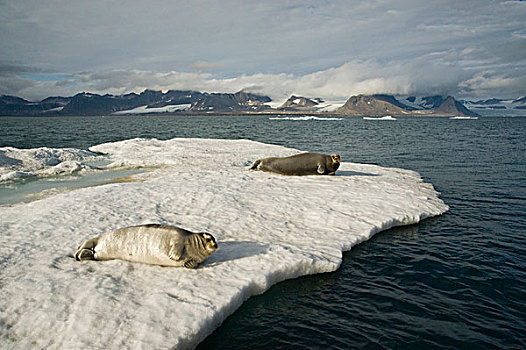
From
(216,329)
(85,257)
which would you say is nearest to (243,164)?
(85,257)

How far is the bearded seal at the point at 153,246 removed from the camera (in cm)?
698

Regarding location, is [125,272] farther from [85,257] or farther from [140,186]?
[140,186]

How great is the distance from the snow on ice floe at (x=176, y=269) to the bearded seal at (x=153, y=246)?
0.61ft

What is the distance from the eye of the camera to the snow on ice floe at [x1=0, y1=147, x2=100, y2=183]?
17469 mm

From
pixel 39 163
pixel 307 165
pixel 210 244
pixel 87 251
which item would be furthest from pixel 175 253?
pixel 39 163

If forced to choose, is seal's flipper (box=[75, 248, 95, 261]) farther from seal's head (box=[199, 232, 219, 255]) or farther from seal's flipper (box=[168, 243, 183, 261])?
seal's head (box=[199, 232, 219, 255])

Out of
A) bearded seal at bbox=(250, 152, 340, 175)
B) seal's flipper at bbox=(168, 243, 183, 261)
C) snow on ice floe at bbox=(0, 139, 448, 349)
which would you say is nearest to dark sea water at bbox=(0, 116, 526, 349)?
snow on ice floe at bbox=(0, 139, 448, 349)

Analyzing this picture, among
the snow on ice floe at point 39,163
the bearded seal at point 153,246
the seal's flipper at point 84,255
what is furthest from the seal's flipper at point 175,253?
the snow on ice floe at point 39,163

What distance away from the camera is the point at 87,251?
285 inches

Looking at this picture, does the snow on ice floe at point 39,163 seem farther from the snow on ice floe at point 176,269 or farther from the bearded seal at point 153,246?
the bearded seal at point 153,246

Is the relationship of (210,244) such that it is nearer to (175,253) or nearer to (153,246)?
(175,253)

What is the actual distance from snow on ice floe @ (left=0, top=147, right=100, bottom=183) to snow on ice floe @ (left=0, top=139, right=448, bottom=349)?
293 inches

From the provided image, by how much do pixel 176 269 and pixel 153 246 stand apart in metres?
0.66

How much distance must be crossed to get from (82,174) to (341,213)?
43.6 feet
